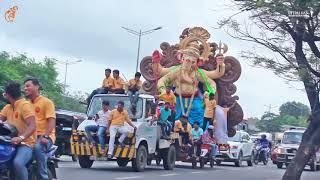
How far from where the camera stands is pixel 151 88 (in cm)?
2844

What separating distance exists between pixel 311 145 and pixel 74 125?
8045mm

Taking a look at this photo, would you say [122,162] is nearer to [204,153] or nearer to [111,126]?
[111,126]

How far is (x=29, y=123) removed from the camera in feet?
30.8

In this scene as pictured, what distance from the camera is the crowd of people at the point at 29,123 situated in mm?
9383

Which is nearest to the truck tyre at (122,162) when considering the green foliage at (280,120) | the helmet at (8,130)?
the helmet at (8,130)

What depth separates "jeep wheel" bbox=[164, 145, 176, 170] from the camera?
21.6 m

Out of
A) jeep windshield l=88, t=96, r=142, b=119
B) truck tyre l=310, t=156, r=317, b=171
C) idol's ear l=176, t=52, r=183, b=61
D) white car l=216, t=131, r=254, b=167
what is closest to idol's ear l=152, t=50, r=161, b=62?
idol's ear l=176, t=52, r=183, b=61

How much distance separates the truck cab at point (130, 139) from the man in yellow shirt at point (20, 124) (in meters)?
9.09

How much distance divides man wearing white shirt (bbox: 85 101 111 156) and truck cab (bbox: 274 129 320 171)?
13437 mm

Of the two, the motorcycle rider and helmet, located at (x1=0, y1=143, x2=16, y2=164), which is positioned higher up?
the motorcycle rider

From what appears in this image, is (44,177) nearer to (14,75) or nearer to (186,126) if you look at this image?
(186,126)

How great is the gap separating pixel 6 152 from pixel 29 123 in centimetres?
49

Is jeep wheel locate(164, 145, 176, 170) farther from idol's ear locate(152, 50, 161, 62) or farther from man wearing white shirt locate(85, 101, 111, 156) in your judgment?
idol's ear locate(152, 50, 161, 62)

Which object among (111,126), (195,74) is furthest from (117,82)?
(195,74)
